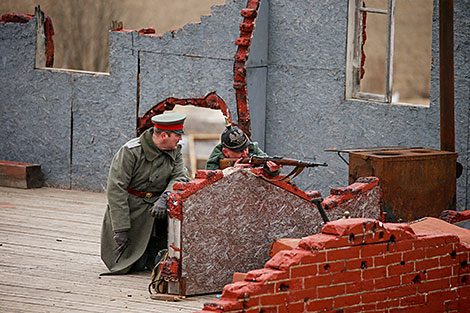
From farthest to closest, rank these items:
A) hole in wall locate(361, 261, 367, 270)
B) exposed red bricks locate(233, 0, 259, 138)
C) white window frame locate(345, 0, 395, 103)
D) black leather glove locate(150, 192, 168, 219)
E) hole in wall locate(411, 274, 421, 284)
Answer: exposed red bricks locate(233, 0, 259, 138) → white window frame locate(345, 0, 395, 103) → black leather glove locate(150, 192, 168, 219) → hole in wall locate(411, 274, 421, 284) → hole in wall locate(361, 261, 367, 270)

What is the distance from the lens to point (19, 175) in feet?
41.2

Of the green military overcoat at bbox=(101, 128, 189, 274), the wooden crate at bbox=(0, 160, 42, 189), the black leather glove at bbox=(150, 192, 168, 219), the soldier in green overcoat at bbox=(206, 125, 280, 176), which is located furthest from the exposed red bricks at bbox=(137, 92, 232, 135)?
the black leather glove at bbox=(150, 192, 168, 219)

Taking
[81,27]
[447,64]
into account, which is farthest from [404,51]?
[447,64]

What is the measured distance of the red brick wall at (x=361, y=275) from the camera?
5.78 m

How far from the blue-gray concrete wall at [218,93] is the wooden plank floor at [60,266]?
1377 mm

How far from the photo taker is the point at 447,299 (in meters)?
6.61

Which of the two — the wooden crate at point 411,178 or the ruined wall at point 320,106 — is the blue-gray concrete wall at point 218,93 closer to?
the ruined wall at point 320,106

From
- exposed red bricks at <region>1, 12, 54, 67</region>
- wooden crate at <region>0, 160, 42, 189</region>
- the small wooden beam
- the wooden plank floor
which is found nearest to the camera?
the wooden plank floor

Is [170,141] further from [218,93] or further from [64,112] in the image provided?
[64,112]

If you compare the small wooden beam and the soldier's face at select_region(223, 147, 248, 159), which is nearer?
the small wooden beam

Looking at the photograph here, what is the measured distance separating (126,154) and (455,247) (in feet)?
11.0

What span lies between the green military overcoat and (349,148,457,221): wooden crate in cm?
198

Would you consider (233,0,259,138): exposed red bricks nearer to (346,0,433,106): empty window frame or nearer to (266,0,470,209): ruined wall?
(266,0,470,209): ruined wall

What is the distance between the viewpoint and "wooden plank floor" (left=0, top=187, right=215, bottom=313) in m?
6.91
